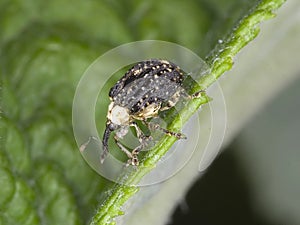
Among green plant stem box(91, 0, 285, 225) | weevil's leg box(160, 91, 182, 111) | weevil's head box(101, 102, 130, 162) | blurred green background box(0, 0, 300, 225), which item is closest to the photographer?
green plant stem box(91, 0, 285, 225)

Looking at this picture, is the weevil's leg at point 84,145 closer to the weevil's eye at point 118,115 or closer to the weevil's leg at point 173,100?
the weevil's eye at point 118,115

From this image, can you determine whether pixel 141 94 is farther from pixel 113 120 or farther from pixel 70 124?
pixel 70 124

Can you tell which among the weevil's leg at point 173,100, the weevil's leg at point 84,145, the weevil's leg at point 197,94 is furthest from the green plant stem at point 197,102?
the weevil's leg at point 84,145

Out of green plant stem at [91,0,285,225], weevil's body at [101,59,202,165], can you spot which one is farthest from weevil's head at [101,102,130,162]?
green plant stem at [91,0,285,225]

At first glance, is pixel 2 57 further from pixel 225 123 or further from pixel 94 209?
pixel 225 123

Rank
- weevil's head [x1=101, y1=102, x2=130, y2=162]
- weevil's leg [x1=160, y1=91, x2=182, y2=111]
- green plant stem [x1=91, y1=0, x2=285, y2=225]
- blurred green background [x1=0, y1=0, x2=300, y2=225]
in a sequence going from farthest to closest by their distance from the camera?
1. weevil's head [x1=101, y1=102, x2=130, y2=162]
2. weevil's leg [x1=160, y1=91, x2=182, y2=111]
3. blurred green background [x1=0, y1=0, x2=300, y2=225]
4. green plant stem [x1=91, y1=0, x2=285, y2=225]

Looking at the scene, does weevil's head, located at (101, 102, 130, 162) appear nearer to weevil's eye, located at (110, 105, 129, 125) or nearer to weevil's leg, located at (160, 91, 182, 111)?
weevil's eye, located at (110, 105, 129, 125)
